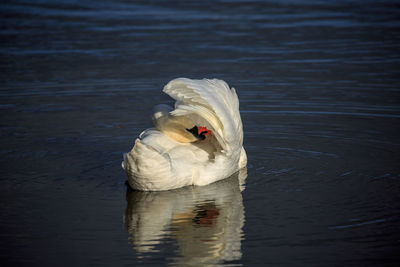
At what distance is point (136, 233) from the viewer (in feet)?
27.1

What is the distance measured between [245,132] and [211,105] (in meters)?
3.23

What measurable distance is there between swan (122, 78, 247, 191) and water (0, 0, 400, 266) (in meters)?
0.25

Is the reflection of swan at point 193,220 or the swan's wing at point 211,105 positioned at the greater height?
the swan's wing at point 211,105

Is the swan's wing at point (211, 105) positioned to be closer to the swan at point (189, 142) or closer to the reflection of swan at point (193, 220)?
the swan at point (189, 142)

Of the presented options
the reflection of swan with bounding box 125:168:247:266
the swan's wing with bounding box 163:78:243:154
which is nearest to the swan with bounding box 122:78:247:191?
the swan's wing with bounding box 163:78:243:154

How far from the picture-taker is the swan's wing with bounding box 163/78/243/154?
9250 millimetres

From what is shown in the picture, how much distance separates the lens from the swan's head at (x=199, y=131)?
31.7ft

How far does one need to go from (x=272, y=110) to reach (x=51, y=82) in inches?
205

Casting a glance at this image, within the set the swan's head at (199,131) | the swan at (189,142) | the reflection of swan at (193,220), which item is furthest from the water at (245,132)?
the swan's head at (199,131)

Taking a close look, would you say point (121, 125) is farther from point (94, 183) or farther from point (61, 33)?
point (61, 33)

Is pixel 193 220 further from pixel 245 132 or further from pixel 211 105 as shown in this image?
pixel 245 132

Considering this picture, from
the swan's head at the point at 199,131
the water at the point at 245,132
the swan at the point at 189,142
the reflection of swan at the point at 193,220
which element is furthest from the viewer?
the swan's head at the point at 199,131

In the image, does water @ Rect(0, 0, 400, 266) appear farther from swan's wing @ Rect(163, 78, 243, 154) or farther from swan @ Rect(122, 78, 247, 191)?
swan's wing @ Rect(163, 78, 243, 154)

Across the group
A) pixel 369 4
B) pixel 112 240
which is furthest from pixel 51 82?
pixel 369 4
